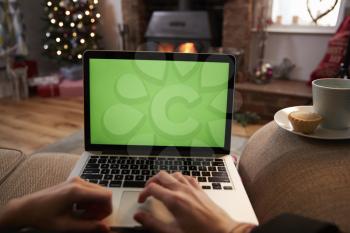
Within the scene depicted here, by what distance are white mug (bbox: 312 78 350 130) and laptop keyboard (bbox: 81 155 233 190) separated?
0.82ft

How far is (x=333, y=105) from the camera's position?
27.0 inches

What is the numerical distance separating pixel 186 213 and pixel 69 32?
9.86ft

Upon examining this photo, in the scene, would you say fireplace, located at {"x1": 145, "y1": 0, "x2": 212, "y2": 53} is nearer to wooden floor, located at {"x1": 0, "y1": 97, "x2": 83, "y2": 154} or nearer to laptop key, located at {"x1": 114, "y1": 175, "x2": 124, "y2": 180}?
wooden floor, located at {"x1": 0, "y1": 97, "x2": 83, "y2": 154}

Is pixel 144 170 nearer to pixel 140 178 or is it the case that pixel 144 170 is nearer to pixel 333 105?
pixel 140 178

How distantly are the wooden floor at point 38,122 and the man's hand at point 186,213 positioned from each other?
5.71 feet

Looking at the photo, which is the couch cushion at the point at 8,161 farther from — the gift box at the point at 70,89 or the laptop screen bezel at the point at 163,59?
the gift box at the point at 70,89

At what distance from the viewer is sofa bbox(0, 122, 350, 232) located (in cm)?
53

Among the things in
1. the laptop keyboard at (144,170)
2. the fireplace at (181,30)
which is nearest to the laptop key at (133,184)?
the laptop keyboard at (144,170)

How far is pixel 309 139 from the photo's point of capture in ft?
2.24

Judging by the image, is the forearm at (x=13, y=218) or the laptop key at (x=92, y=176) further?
the laptop key at (x=92, y=176)

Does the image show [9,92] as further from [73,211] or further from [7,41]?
[73,211]

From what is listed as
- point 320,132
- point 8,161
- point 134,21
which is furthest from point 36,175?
point 134,21

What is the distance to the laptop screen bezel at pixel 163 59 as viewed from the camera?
0.74 m

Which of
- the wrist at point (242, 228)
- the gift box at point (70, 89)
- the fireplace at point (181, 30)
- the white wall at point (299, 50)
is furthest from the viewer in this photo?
the gift box at point (70, 89)
